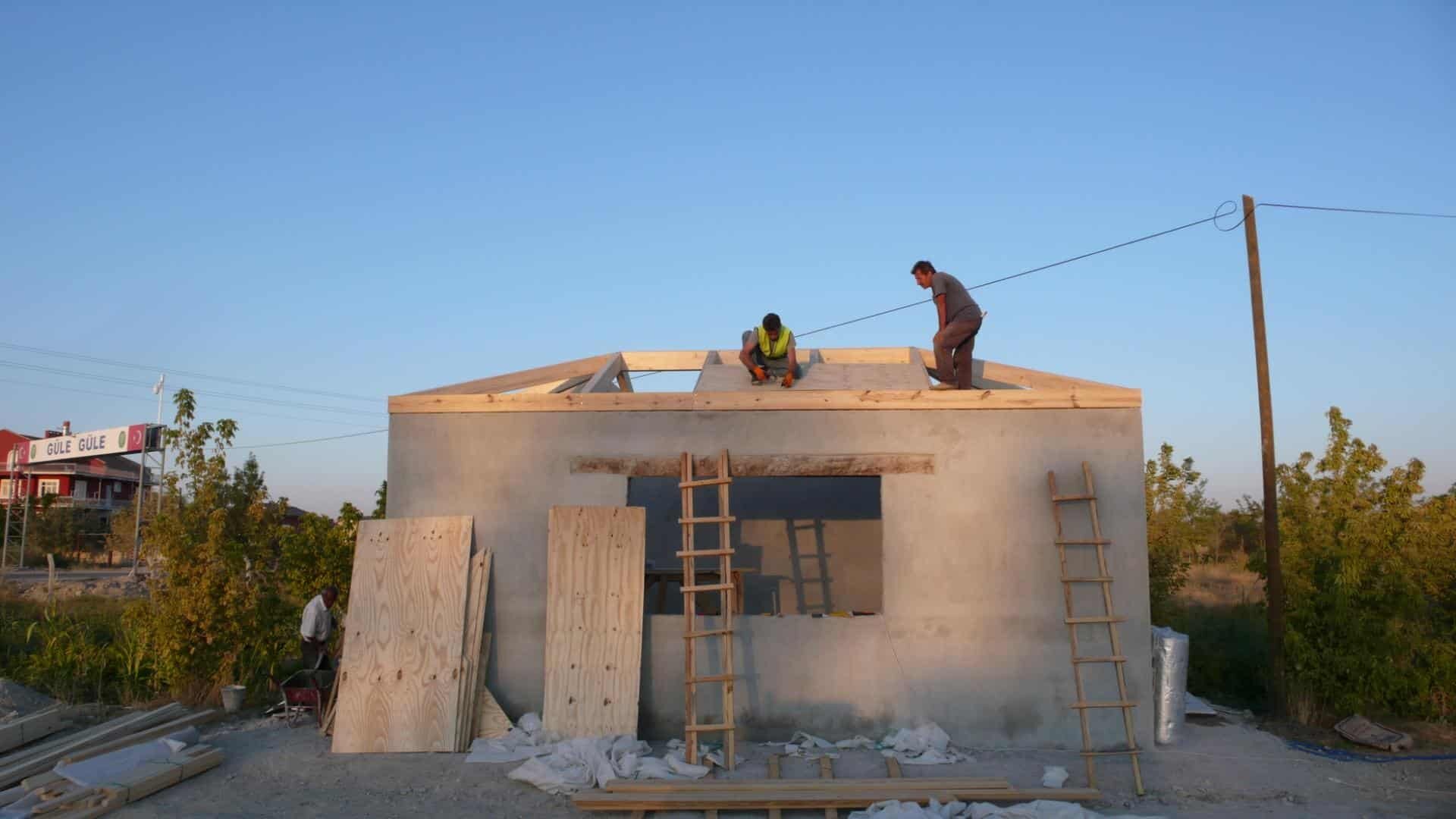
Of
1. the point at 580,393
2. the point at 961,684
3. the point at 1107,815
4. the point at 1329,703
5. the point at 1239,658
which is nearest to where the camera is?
the point at 1107,815

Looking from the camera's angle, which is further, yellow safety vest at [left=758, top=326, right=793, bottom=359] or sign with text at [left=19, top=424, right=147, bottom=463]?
sign with text at [left=19, top=424, right=147, bottom=463]

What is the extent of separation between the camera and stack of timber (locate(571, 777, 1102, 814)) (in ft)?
22.8

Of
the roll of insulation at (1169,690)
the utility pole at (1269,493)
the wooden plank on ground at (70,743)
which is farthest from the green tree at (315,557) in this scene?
the utility pole at (1269,493)

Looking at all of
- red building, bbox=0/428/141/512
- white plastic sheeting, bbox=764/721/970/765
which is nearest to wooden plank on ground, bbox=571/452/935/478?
white plastic sheeting, bbox=764/721/970/765

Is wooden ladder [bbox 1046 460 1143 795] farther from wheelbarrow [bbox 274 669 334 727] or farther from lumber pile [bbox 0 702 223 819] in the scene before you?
lumber pile [bbox 0 702 223 819]

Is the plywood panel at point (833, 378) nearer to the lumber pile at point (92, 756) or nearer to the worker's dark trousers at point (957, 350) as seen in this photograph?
the worker's dark trousers at point (957, 350)

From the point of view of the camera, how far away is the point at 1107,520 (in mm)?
8727

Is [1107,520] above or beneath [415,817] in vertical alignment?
above

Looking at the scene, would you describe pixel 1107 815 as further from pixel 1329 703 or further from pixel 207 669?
pixel 207 669

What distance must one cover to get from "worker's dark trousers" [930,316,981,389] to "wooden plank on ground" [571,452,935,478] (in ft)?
3.79

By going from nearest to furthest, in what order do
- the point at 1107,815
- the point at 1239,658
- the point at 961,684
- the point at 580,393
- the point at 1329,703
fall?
1. the point at 1107,815
2. the point at 961,684
3. the point at 580,393
4. the point at 1329,703
5. the point at 1239,658

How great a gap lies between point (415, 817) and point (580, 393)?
12.8ft

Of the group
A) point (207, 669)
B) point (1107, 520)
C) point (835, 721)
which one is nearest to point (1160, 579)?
point (1107, 520)

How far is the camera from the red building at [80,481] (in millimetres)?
43375
